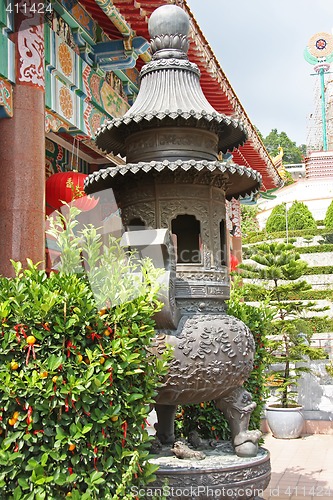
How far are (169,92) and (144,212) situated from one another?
2.66ft

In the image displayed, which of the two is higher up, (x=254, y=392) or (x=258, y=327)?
(x=258, y=327)

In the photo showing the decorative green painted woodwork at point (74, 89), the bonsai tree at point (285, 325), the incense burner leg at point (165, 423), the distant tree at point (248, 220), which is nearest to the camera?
the incense burner leg at point (165, 423)

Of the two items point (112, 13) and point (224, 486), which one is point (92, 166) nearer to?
point (112, 13)

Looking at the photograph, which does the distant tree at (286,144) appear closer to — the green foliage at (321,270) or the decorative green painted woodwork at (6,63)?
the green foliage at (321,270)

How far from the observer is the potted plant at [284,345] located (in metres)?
8.49

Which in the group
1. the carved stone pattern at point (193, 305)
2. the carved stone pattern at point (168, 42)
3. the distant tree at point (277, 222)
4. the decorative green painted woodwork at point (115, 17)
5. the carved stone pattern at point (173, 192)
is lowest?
the carved stone pattern at point (193, 305)

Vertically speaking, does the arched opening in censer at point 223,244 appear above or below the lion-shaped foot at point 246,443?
above

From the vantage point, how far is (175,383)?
11.0 ft

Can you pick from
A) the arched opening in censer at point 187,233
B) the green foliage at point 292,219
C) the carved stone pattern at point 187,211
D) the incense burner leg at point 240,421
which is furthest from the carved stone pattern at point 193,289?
the green foliage at point 292,219

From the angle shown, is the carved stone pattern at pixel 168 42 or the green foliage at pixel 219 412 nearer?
the carved stone pattern at pixel 168 42

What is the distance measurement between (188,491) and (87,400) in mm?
1214

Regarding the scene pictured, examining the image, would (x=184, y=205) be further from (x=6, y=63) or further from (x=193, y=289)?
(x=6, y=63)

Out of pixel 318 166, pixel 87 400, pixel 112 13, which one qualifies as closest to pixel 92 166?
pixel 112 13

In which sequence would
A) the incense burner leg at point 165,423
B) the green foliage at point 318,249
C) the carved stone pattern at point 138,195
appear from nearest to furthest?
1. the carved stone pattern at point 138,195
2. the incense burner leg at point 165,423
3. the green foliage at point 318,249
